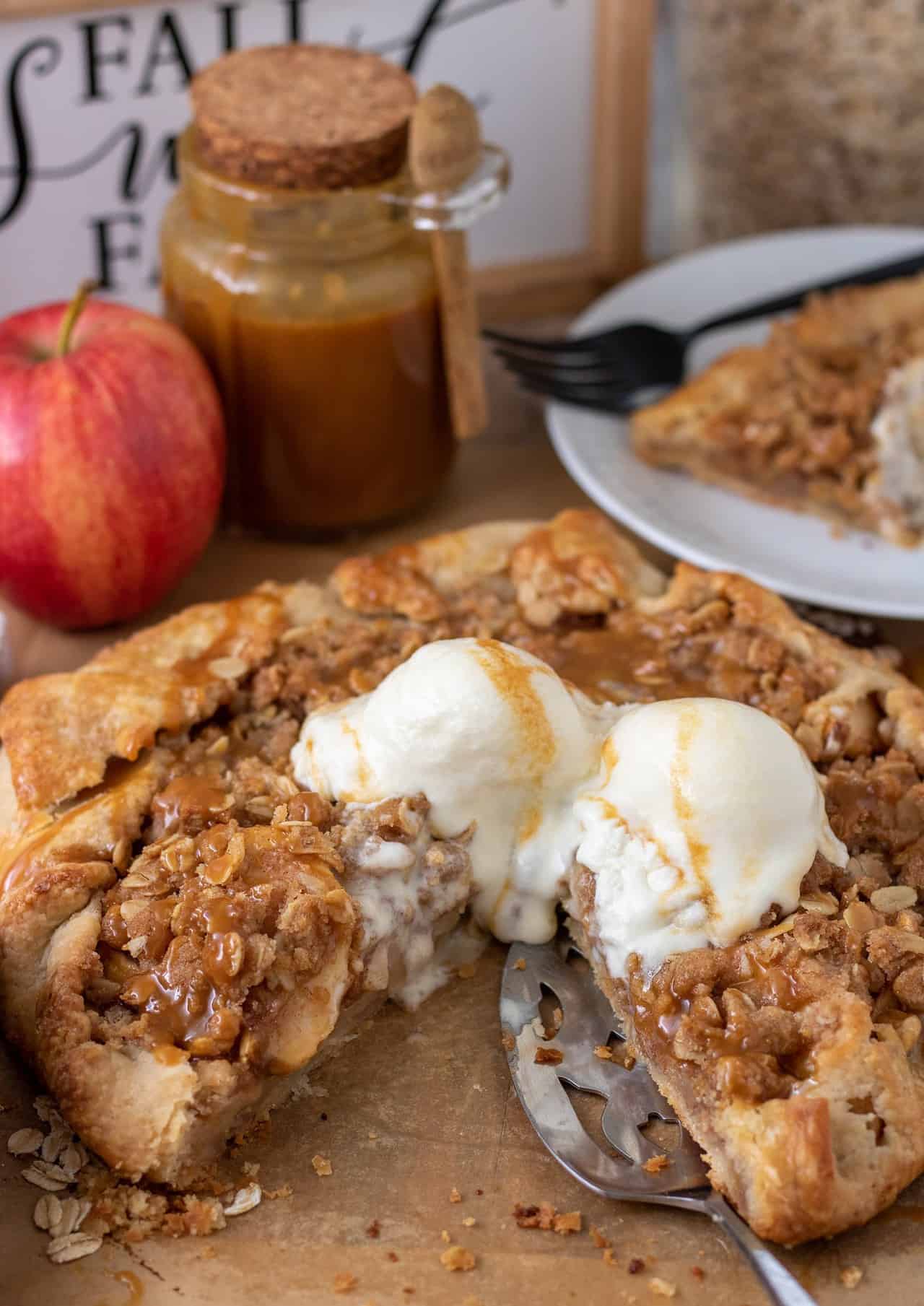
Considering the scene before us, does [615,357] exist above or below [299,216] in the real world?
below

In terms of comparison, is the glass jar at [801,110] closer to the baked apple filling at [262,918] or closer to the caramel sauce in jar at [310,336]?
the caramel sauce in jar at [310,336]

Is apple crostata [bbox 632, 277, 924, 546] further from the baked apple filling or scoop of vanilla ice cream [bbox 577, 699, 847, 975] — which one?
the baked apple filling

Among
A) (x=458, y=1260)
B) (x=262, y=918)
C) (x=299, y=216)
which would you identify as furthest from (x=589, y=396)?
(x=458, y=1260)

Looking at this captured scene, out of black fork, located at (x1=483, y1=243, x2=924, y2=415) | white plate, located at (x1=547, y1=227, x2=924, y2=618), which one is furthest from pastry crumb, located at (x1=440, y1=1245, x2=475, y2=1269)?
black fork, located at (x1=483, y1=243, x2=924, y2=415)

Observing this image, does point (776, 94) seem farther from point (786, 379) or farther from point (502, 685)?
point (502, 685)

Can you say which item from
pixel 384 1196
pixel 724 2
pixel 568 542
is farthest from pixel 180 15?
pixel 384 1196

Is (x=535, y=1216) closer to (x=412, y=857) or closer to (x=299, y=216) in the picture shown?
(x=412, y=857)

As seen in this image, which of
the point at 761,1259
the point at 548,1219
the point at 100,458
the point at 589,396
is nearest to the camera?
the point at 761,1259
